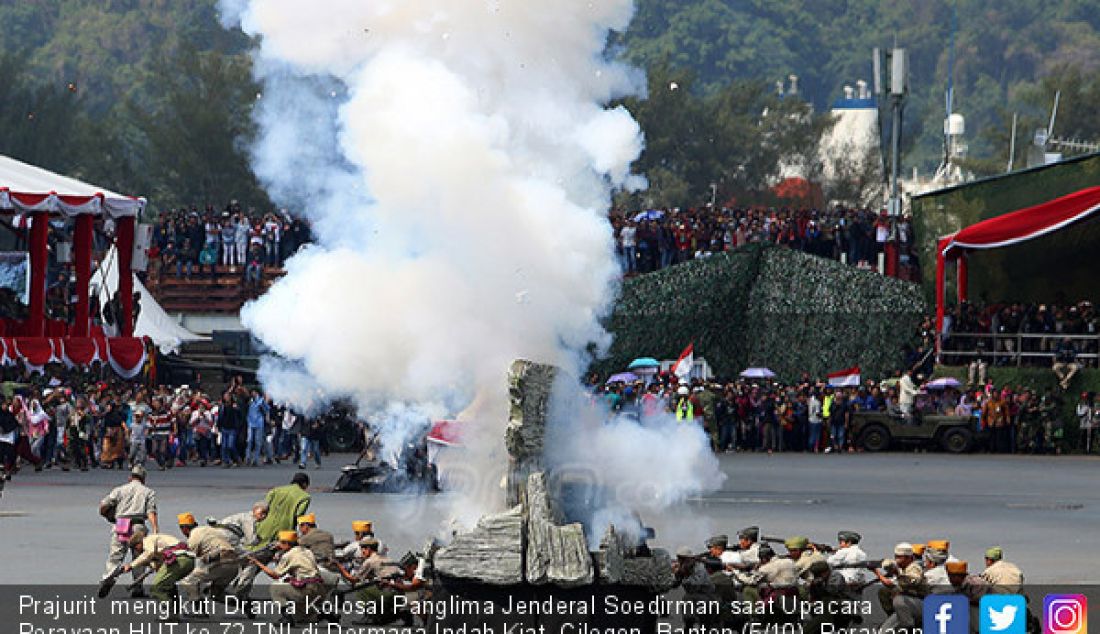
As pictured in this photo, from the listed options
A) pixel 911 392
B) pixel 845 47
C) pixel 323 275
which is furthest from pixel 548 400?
pixel 845 47

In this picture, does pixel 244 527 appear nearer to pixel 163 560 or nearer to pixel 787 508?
pixel 163 560

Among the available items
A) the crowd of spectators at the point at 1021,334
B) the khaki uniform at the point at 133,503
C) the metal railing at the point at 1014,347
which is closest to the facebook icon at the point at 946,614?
the khaki uniform at the point at 133,503

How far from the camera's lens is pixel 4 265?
2002 inches

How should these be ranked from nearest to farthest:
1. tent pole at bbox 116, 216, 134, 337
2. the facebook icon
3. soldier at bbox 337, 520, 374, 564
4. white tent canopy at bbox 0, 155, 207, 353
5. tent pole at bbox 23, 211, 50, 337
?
the facebook icon, soldier at bbox 337, 520, 374, 564, white tent canopy at bbox 0, 155, 207, 353, tent pole at bbox 23, 211, 50, 337, tent pole at bbox 116, 216, 134, 337

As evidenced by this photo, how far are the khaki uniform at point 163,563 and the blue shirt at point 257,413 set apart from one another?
67.8ft

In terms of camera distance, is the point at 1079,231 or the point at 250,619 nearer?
the point at 250,619

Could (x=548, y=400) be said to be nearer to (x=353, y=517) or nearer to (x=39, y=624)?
(x=39, y=624)

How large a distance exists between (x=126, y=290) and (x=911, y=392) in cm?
1863

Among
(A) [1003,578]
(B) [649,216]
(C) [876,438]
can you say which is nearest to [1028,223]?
(C) [876,438]

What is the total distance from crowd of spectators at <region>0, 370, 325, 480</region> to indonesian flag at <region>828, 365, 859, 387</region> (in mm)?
15092

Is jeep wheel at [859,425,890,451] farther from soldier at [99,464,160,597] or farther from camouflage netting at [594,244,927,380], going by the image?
soldier at [99,464,160,597]

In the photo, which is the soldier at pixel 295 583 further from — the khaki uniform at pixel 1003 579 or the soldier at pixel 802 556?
the khaki uniform at pixel 1003 579

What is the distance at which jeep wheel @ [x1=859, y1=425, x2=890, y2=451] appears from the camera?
47906 millimetres

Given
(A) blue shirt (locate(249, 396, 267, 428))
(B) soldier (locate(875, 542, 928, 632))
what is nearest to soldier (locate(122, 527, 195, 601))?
(B) soldier (locate(875, 542, 928, 632))
